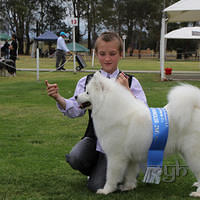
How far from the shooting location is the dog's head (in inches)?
113

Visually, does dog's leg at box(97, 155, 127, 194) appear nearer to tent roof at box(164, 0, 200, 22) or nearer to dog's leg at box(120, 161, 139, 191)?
dog's leg at box(120, 161, 139, 191)

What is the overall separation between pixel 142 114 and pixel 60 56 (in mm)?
15876

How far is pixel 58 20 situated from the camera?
200 ft

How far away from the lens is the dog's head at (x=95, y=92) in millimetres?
2865

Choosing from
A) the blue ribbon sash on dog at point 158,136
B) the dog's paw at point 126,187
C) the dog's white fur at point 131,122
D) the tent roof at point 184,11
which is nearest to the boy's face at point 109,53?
the dog's white fur at point 131,122

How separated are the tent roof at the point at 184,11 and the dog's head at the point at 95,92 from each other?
937cm

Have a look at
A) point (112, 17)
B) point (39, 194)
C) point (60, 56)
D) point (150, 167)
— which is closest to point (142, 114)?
point (150, 167)

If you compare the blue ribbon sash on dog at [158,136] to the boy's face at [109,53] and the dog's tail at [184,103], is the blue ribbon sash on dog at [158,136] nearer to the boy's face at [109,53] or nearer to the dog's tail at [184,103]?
the dog's tail at [184,103]

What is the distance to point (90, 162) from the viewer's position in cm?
351

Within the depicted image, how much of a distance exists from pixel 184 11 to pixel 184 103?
10569 mm

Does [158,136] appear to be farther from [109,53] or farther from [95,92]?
[109,53]

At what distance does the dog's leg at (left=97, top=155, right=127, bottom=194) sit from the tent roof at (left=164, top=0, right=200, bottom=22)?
9.48 metres

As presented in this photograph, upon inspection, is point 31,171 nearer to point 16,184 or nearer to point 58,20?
point 16,184

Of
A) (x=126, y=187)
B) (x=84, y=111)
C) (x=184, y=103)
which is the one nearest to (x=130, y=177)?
(x=126, y=187)
